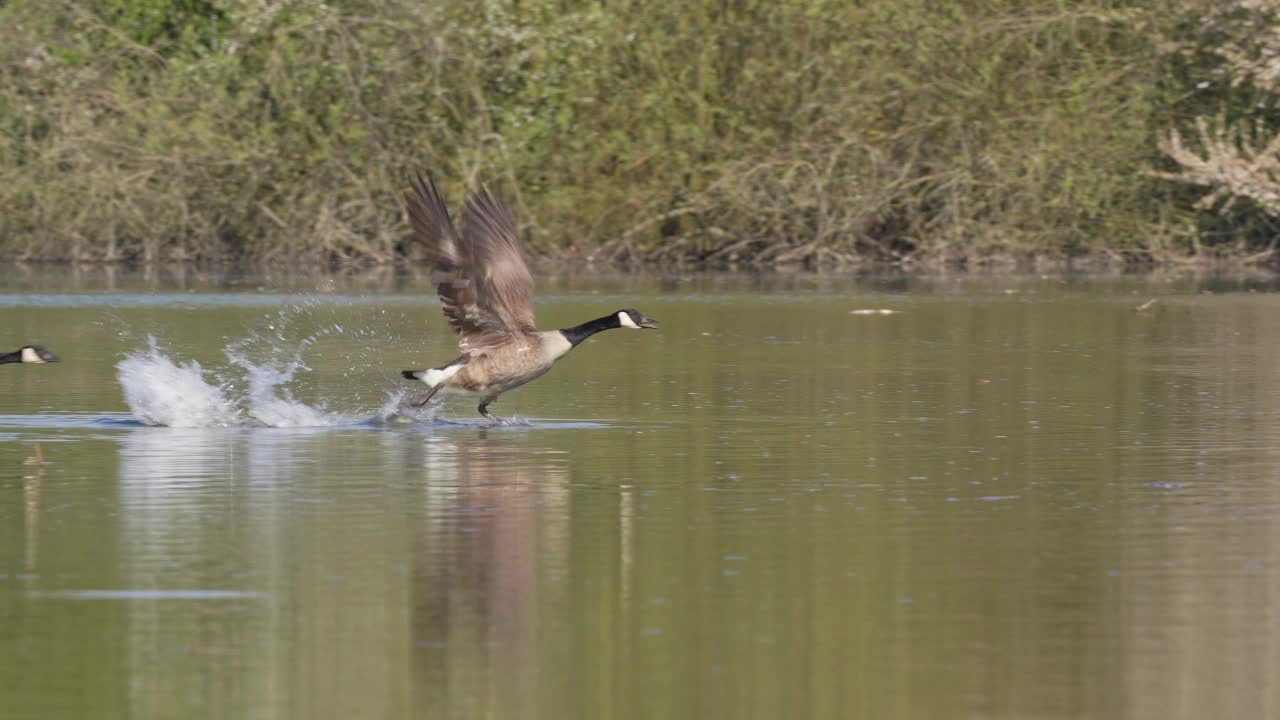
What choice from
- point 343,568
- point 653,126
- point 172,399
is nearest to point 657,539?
point 343,568

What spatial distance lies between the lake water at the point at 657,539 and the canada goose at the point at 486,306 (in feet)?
1.09

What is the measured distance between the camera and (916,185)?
3122cm

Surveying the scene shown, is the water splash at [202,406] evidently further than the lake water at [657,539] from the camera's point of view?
Yes

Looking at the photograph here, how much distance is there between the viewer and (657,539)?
859cm

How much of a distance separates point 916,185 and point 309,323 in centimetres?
1185

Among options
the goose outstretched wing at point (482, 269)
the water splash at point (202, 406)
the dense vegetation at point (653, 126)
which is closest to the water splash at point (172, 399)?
the water splash at point (202, 406)

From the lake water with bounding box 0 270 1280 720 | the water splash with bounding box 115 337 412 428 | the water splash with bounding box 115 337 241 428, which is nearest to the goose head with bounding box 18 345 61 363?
the lake water with bounding box 0 270 1280 720

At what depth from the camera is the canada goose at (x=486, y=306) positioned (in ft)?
42.7

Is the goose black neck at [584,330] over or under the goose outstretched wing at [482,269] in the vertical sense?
under

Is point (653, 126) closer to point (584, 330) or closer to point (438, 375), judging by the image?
point (584, 330)

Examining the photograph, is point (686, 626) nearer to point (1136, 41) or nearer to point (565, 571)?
point (565, 571)

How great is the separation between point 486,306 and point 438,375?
0.47m

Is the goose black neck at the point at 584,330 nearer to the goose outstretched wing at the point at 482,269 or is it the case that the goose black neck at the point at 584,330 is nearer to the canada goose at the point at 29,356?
the goose outstretched wing at the point at 482,269

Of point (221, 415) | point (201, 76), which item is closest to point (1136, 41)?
point (201, 76)
